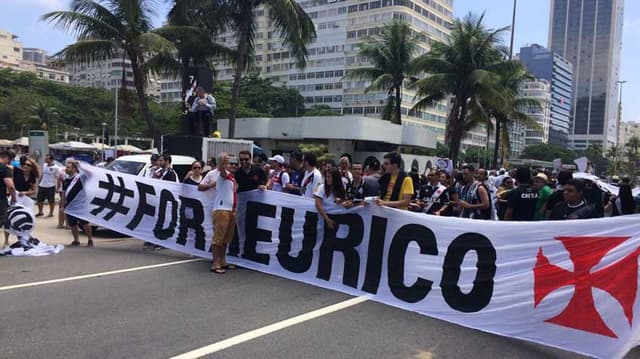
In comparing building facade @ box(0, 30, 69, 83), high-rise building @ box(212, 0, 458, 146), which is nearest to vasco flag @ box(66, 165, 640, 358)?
high-rise building @ box(212, 0, 458, 146)

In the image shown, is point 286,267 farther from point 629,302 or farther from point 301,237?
point 629,302

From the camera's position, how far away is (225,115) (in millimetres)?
47906

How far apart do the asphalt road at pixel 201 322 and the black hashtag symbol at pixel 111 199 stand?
86.8 inches

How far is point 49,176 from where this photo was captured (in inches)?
508

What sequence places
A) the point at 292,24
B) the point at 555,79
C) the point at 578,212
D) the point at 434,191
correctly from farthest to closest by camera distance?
the point at 555,79 < the point at 292,24 < the point at 434,191 < the point at 578,212

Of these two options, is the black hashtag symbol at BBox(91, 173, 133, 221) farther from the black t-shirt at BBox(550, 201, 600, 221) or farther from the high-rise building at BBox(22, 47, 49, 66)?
the high-rise building at BBox(22, 47, 49, 66)

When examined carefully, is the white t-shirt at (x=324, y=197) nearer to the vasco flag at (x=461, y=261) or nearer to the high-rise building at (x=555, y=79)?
the vasco flag at (x=461, y=261)

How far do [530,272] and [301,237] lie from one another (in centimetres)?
319

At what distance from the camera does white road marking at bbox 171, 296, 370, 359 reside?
4293 mm

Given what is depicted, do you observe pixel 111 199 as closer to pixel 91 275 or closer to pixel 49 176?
pixel 91 275

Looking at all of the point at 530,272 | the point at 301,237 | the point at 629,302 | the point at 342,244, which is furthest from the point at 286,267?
the point at 629,302

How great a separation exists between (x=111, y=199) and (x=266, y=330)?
5.67 m

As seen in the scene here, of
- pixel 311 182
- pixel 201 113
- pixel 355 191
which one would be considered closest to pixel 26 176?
pixel 201 113

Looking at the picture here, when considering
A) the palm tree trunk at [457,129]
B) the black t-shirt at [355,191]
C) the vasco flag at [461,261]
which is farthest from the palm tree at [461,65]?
the vasco flag at [461,261]
